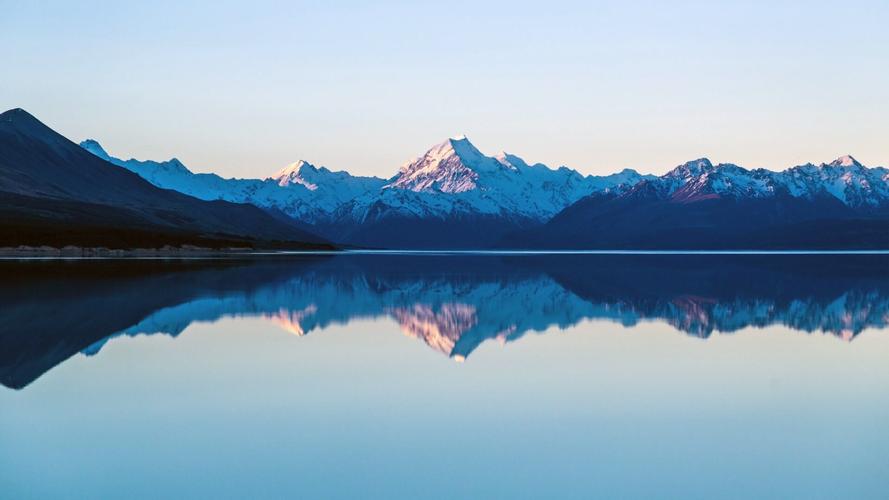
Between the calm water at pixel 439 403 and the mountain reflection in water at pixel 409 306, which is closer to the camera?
the calm water at pixel 439 403

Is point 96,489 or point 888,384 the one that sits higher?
point 888,384

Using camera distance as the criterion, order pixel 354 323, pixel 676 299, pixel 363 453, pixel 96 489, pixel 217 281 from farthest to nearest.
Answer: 1. pixel 217 281
2. pixel 676 299
3. pixel 354 323
4. pixel 363 453
5. pixel 96 489

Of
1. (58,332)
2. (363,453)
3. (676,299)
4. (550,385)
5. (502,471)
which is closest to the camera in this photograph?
(502,471)

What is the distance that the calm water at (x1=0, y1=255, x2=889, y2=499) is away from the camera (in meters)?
17.8

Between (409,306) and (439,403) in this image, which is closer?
(439,403)

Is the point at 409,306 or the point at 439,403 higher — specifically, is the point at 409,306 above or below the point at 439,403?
above

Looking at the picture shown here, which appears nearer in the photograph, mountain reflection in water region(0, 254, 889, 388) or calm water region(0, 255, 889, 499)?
calm water region(0, 255, 889, 499)

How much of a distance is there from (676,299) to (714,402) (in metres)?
39.0

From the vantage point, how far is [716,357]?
3462cm

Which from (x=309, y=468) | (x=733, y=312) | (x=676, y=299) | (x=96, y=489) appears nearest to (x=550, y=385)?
(x=309, y=468)

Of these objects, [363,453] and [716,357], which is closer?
[363,453]

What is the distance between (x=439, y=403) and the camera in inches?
992

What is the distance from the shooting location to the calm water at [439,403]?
1775 cm

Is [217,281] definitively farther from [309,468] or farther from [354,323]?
[309,468]
